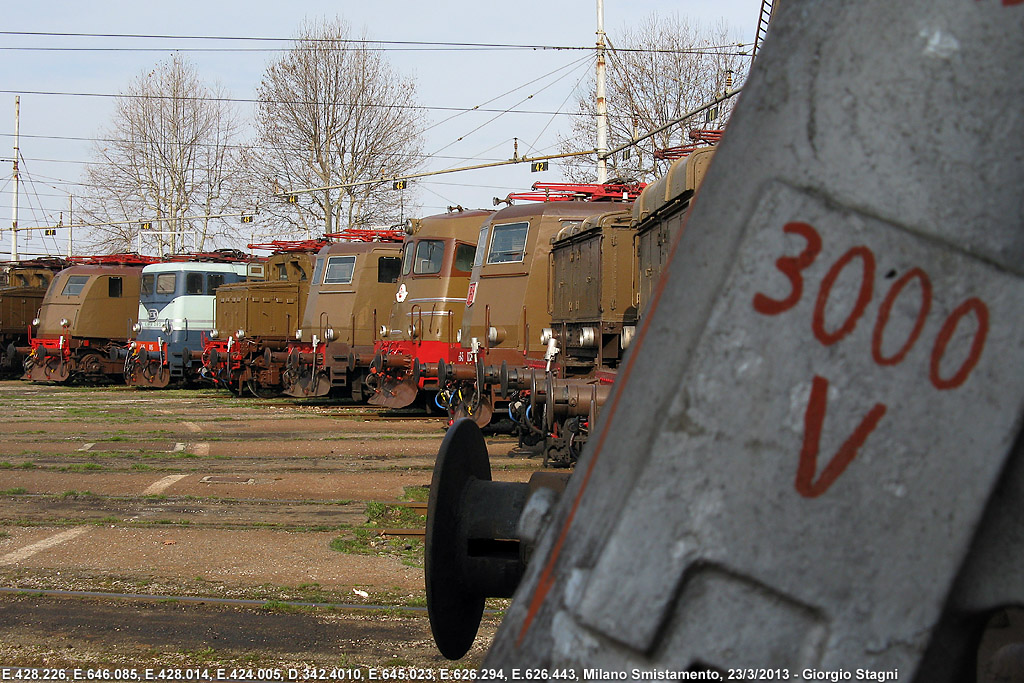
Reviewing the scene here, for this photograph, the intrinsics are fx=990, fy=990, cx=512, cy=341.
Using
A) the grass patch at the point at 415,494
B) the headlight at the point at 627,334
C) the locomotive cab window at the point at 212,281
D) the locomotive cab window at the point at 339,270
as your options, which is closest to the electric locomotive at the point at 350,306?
the locomotive cab window at the point at 339,270

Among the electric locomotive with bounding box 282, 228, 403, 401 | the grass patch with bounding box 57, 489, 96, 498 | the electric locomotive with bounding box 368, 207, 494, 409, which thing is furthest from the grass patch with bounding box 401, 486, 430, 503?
the electric locomotive with bounding box 282, 228, 403, 401

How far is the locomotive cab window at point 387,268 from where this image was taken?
18.7 m

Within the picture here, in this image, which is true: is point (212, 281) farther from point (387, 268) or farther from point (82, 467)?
point (82, 467)

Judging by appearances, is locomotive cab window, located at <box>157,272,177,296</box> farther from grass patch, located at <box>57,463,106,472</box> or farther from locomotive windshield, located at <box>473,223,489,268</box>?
grass patch, located at <box>57,463,106,472</box>

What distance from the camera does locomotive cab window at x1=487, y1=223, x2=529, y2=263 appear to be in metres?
12.9

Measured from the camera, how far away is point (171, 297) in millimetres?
23984

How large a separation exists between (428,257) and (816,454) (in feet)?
49.1

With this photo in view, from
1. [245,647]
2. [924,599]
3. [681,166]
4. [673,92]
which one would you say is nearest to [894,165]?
[924,599]

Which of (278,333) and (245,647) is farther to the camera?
(278,333)

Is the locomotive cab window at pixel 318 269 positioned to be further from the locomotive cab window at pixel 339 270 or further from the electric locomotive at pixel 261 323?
the electric locomotive at pixel 261 323

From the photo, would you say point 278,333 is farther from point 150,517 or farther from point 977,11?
point 977,11

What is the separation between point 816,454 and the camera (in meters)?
1.06

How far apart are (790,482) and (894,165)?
36 cm

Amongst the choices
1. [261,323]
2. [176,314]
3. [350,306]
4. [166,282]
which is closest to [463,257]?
[350,306]
